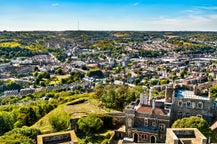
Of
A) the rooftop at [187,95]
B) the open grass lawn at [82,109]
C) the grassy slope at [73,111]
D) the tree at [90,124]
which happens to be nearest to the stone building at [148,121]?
the rooftop at [187,95]

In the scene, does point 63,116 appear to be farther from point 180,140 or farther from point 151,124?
point 180,140

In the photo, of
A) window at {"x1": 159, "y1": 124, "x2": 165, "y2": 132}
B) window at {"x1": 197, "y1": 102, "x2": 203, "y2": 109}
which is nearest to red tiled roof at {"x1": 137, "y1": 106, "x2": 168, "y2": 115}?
window at {"x1": 159, "y1": 124, "x2": 165, "y2": 132}

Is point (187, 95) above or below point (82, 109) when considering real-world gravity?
above

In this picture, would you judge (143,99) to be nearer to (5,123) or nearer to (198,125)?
(198,125)

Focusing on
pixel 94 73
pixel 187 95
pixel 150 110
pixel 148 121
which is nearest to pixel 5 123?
pixel 148 121

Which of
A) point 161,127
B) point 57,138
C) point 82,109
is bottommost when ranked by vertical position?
point 82,109

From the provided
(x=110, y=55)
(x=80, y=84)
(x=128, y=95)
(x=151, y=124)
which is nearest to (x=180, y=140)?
(x=151, y=124)
